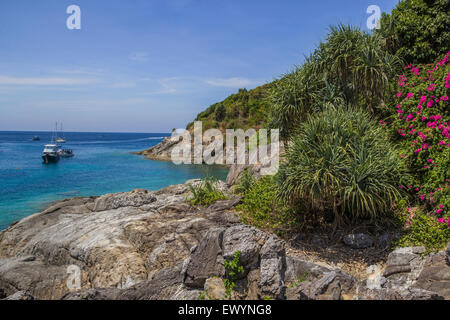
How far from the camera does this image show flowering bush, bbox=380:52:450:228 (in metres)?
6.92

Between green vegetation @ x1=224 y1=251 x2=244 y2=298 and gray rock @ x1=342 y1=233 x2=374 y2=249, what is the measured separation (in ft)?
10.9

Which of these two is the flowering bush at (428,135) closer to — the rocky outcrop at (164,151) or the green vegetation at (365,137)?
the green vegetation at (365,137)

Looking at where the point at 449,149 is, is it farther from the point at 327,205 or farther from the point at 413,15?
the point at 413,15

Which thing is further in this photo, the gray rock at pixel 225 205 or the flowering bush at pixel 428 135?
the gray rock at pixel 225 205

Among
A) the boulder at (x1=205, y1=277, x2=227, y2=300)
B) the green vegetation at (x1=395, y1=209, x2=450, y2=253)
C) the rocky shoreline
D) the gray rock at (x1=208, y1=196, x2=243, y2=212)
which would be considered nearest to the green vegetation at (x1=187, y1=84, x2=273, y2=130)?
the gray rock at (x1=208, y1=196, x2=243, y2=212)

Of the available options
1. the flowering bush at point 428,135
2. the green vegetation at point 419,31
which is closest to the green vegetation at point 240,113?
the green vegetation at point 419,31

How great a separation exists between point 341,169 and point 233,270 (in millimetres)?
3725

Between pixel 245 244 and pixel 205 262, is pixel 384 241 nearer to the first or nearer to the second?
pixel 245 244

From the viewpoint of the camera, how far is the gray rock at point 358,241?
643 centimetres

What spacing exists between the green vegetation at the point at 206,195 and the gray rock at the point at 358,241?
4.67 meters

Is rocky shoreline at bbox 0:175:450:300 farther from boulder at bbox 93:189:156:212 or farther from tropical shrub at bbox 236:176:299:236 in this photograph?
boulder at bbox 93:189:156:212

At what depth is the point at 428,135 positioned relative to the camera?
780cm

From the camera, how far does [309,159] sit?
6664 millimetres

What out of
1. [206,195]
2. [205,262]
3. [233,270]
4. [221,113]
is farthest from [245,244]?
[221,113]
